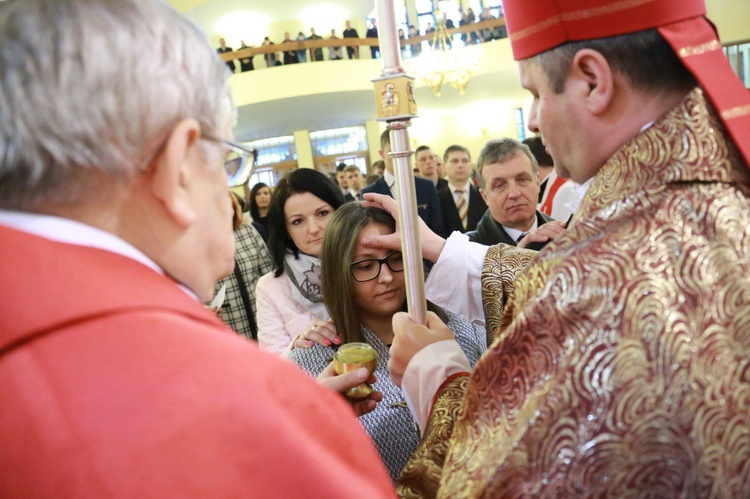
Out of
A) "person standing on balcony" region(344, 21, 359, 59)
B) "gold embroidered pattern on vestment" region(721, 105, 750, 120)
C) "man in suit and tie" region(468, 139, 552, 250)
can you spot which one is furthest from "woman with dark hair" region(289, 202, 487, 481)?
"person standing on balcony" region(344, 21, 359, 59)

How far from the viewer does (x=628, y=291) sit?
88 cm

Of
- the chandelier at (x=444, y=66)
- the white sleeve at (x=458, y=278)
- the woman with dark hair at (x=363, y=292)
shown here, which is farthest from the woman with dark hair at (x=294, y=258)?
the chandelier at (x=444, y=66)

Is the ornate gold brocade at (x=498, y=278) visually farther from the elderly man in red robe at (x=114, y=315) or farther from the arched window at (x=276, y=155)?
the arched window at (x=276, y=155)

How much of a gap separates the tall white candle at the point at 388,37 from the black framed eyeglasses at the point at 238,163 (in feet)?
1.67

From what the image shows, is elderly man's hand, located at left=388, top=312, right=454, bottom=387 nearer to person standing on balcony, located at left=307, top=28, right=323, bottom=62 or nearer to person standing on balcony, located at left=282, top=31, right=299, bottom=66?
person standing on balcony, located at left=282, top=31, right=299, bottom=66

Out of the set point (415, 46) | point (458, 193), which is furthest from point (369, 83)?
point (458, 193)

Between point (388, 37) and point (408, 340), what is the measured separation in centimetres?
71

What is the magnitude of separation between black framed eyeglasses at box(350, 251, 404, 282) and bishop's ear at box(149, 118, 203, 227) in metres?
1.31

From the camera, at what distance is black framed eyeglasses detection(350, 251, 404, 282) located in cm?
209

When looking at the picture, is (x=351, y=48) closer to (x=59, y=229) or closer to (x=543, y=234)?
(x=543, y=234)

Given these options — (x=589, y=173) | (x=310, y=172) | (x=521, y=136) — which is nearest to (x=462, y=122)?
(x=521, y=136)

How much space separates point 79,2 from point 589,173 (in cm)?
90

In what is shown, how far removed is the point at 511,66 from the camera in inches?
557

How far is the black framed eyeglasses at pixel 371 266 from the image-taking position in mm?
2086
